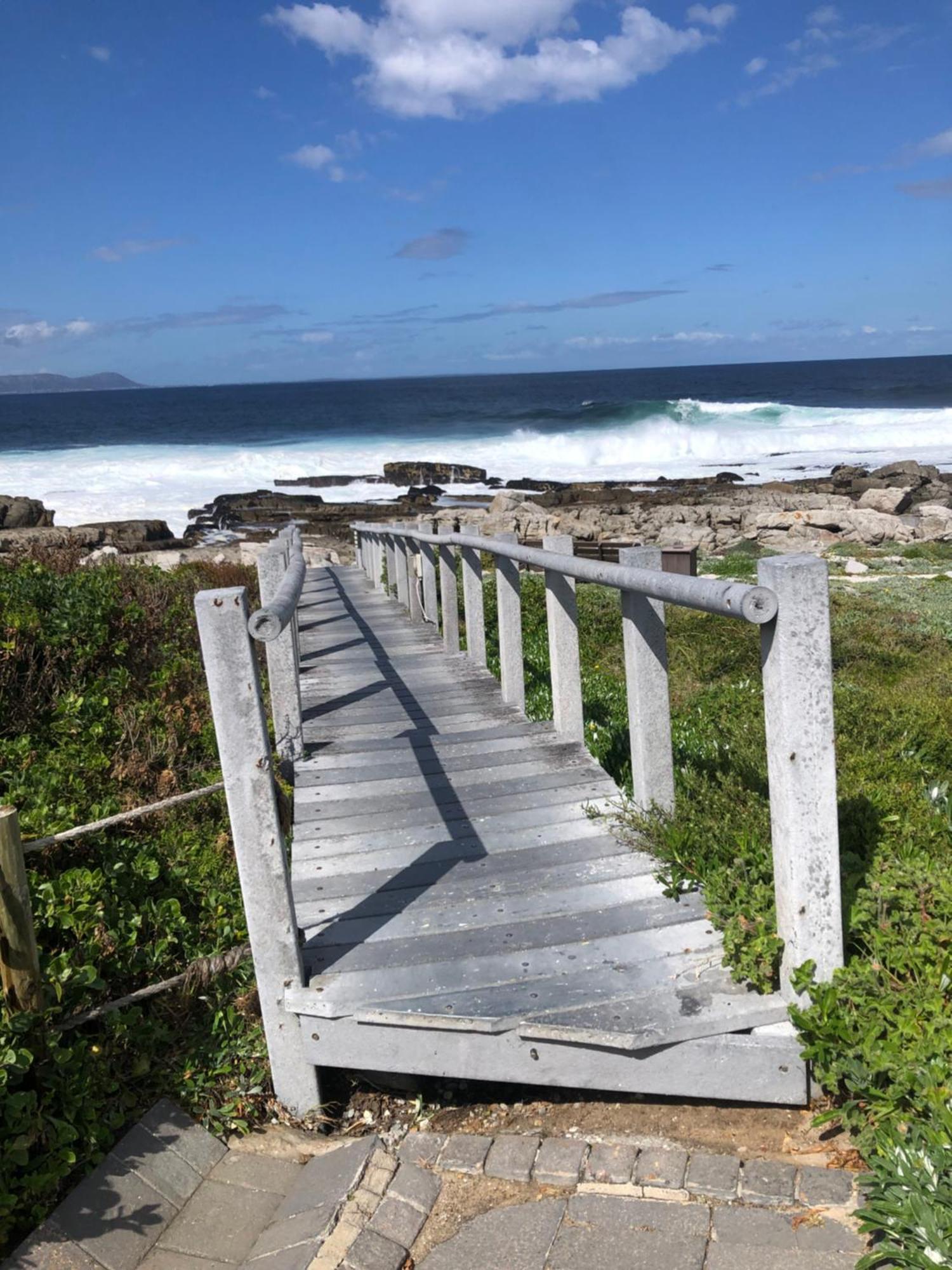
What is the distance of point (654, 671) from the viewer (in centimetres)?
394

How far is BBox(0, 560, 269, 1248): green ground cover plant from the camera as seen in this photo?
10.1 feet

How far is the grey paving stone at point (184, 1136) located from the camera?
3.08 m

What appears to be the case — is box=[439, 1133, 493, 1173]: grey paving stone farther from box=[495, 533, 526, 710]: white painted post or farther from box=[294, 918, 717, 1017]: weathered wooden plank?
box=[495, 533, 526, 710]: white painted post

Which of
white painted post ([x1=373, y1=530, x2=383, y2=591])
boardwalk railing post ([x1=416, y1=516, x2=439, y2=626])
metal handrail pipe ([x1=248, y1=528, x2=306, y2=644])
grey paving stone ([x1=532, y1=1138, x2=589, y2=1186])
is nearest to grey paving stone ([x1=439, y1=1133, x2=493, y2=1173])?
grey paving stone ([x1=532, y1=1138, x2=589, y2=1186])

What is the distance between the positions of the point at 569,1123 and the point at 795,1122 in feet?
2.08

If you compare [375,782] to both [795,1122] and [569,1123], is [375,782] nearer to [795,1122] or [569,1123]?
[569,1123]

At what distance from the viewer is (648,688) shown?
3.94 metres

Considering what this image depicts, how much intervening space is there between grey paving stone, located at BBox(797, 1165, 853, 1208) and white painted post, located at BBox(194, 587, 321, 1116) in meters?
1.47

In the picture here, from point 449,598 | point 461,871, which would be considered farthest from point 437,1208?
point 449,598

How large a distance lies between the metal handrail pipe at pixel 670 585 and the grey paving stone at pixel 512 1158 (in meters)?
1.57

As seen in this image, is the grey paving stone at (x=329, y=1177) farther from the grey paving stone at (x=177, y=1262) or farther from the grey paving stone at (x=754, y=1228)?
the grey paving stone at (x=754, y=1228)

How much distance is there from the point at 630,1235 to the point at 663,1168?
261mm

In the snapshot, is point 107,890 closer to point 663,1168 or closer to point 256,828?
point 256,828

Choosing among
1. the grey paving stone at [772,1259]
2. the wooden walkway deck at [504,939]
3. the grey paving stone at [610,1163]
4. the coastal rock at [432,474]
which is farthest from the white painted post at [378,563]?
the coastal rock at [432,474]
